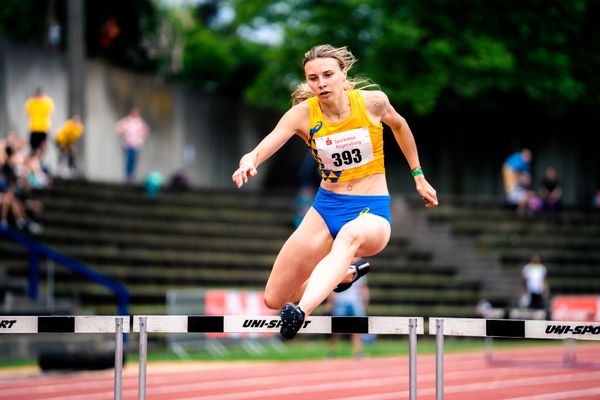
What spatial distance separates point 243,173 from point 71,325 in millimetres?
1600

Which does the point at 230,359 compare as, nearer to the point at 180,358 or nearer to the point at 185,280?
the point at 180,358

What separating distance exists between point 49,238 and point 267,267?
4562 mm

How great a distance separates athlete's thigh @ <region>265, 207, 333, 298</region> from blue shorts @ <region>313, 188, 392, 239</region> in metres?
0.07

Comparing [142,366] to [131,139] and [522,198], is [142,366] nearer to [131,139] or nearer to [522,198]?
[131,139]

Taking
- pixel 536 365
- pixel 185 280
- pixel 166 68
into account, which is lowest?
pixel 536 365

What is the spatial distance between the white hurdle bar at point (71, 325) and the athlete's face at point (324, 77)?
6.50 feet

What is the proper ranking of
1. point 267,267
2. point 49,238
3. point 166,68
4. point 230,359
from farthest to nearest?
point 166,68, point 267,267, point 49,238, point 230,359

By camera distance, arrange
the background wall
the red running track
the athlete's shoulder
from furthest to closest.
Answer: the background wall < the red running track < the athlete's shoulder

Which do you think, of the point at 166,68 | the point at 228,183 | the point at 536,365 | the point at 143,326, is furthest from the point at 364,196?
the point at 166,68

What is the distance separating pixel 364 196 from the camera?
24.3 feet

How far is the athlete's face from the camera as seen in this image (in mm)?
7152

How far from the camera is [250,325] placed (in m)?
7.27

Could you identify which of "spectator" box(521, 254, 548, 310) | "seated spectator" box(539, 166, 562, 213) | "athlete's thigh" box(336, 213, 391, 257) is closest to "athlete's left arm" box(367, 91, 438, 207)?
"athlete's thigh" box(336, 213, 391, 257)

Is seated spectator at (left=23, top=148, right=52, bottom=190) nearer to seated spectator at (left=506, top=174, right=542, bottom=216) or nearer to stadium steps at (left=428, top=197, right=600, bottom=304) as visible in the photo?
stadium steps at (left=428, top=197, right=600, bottom=304)
